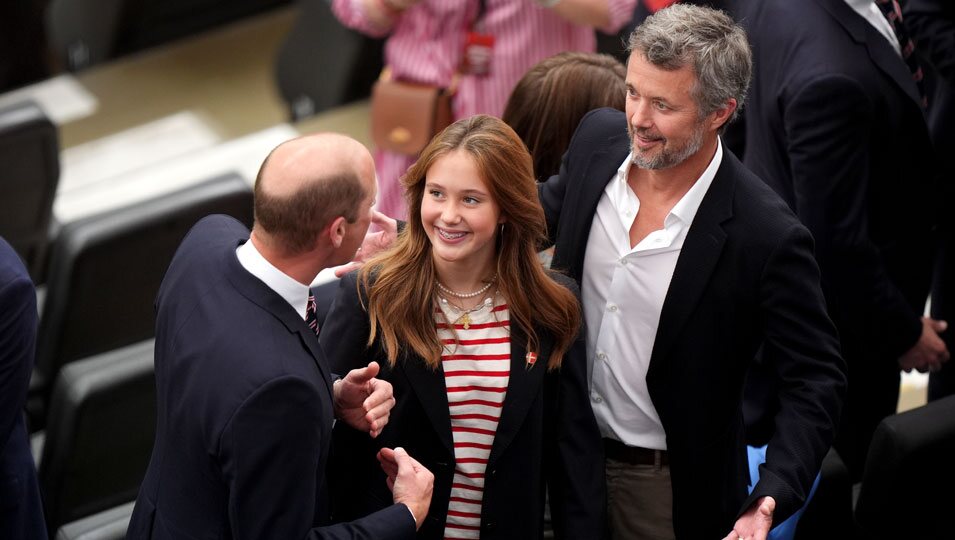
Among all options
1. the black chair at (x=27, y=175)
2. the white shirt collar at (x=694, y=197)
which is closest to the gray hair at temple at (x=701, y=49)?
the white shirt collar at (x=694, y=197)

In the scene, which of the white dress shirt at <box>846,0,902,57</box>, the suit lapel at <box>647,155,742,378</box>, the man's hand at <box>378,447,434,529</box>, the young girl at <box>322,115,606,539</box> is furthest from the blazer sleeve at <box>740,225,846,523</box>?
the white dress shirt at <box>846,0,902,57</box>

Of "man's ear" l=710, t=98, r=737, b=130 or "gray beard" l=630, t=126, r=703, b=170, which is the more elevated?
"man's ear" l=710, t=98, r=737, b=130

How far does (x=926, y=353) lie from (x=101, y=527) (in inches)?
81.2

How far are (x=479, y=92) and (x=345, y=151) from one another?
1.64 meters

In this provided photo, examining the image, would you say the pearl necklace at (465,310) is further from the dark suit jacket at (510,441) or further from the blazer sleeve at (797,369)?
the blazer sleeve at (797,369)

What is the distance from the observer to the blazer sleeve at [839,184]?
118 inches

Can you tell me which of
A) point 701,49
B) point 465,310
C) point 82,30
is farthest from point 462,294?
point 82,30

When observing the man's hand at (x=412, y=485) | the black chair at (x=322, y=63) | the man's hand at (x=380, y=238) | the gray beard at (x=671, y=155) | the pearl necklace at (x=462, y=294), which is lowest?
the black chair at (x=322, y=63)

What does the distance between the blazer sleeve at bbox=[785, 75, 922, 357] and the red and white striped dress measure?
3.28 feet

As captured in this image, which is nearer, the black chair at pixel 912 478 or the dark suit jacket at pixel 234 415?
the dark suit jacket at pixel 234 415

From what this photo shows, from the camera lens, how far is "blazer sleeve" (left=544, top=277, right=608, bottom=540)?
8.05 feet

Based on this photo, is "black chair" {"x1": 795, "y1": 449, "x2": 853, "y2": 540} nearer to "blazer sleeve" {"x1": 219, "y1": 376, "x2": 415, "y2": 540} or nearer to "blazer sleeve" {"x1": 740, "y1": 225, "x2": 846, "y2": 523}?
"blazer sleeve" {"x1": 740, "y1": 225, "x2": 846, "y2": 523}

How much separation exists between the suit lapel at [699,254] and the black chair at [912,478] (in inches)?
26.0

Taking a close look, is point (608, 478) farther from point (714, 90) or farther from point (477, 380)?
point (714, 90)
